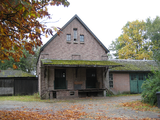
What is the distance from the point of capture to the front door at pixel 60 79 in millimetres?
16628

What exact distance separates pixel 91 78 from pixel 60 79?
11.0 ft

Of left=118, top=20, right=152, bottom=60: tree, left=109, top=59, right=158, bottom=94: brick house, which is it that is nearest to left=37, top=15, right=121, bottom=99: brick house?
left=109, top=59, right=158, bottom=94: brick house

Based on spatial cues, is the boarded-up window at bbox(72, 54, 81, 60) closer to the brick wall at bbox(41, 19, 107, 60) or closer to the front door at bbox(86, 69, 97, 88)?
the brick wall at bbox(41, 19, 107, 60)

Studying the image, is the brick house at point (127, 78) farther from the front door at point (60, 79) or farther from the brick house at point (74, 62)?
the front door at point (60, 79)

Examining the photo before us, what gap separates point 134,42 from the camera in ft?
111

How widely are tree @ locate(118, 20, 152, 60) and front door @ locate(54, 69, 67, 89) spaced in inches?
740

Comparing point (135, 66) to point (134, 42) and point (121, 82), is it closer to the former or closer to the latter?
point (121, 82)

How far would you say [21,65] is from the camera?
40.9 m

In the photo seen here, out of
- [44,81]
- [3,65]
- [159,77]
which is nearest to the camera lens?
[159,77]

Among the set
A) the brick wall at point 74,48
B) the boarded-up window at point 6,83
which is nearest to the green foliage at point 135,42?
the brick wall at point 74,48

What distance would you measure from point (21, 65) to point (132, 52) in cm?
2606

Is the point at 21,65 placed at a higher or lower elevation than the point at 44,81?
higher

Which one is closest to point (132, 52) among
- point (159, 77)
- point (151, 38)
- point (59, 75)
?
point (151, 38)

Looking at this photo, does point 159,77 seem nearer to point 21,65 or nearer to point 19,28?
point 19,28
